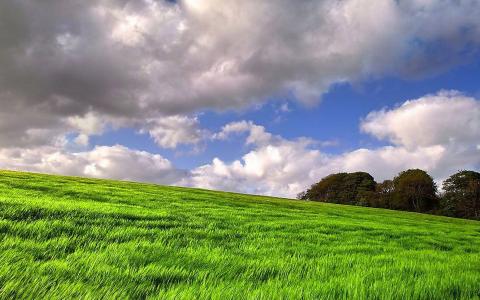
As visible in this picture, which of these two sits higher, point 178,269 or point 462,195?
point 462,195

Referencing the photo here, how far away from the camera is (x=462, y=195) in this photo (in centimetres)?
8856

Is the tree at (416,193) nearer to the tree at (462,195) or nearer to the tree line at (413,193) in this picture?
the tree line at (413,193)

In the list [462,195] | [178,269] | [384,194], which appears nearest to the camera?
[178,269]

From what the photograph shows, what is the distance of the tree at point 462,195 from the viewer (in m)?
85.2

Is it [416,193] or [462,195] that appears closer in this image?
[462,195]

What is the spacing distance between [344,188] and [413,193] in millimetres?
23250

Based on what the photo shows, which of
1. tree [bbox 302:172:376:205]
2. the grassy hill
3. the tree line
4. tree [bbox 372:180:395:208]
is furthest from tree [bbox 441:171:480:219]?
the grassy hill

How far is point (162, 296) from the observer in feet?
13.7

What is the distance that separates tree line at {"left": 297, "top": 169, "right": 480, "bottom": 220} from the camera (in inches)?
3423

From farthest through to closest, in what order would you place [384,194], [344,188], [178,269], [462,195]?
[344,188] → [384,194] → [462,195] → [178,269]

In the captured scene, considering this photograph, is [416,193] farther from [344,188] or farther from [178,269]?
[178,269]

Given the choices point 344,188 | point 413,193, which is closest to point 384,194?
point 413,193

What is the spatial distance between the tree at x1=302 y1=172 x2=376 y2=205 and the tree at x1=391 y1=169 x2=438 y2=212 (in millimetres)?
10152

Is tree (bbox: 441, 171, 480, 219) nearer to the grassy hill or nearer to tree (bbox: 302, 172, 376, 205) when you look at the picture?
tree (bbox: 302, 172, 376, 205)
